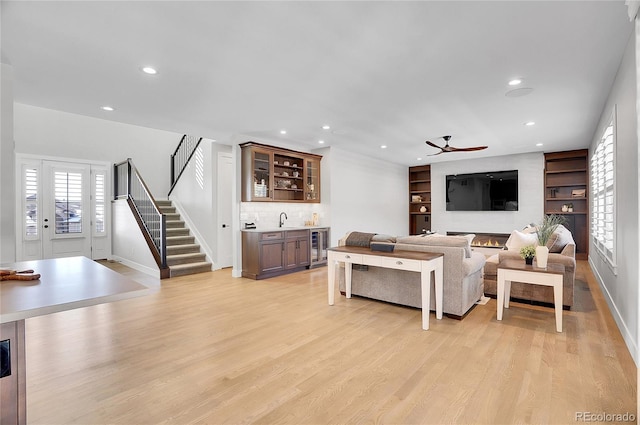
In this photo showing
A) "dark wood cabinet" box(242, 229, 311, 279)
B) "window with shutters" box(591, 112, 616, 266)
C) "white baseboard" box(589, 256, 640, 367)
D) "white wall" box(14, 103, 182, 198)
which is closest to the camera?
"white baseboard" box(589, 256, 640, 367)

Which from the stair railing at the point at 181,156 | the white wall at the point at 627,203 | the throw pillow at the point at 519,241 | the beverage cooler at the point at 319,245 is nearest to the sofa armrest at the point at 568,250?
the throw pillow at the point at 519,241

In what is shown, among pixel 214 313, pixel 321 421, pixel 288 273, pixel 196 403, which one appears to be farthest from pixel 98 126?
pixel 321 421

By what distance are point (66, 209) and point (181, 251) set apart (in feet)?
10.1

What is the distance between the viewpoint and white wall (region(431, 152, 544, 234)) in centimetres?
815

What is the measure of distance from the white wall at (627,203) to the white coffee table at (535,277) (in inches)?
19.3

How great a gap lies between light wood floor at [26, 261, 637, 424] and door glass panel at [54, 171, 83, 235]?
15.4 ft

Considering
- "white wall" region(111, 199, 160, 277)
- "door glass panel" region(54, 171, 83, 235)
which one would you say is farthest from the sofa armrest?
"door glass panel" region(54, 171, 83, 235)

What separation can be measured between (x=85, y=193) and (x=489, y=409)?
890 centimetres

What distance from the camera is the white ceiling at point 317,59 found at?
2287 millimetres

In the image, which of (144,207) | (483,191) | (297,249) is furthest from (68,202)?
(483,191)

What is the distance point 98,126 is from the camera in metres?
8.16

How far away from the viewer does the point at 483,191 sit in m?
8.83

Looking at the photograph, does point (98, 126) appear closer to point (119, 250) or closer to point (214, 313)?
point (119, 250)

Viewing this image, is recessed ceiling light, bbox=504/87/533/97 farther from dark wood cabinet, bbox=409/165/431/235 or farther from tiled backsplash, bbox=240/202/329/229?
dark wood cabinet, bbox=409/165/431/235
